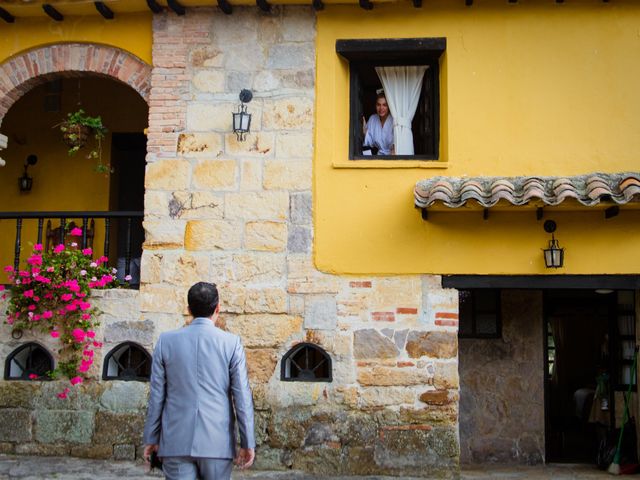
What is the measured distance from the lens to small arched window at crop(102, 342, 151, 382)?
6.90 m

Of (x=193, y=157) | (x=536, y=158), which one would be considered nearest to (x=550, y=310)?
(x=536, y=158)

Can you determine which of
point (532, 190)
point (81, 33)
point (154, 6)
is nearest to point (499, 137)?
point (532, 190)

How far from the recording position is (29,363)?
711 cm

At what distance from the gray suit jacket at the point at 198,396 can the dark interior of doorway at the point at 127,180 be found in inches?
221

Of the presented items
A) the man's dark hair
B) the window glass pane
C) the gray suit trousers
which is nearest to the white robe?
the window glass pane

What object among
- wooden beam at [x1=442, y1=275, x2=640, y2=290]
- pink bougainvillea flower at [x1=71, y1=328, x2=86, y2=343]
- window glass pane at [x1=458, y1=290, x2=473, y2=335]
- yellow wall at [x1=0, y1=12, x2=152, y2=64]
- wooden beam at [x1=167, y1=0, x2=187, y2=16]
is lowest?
pink bougainvillea flower at [x1=71, y1=328, x2=86, y2=343]

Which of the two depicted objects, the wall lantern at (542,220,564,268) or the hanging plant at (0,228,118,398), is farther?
the hanging plant at (0,228,118,398)

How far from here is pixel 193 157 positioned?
705 centimetres

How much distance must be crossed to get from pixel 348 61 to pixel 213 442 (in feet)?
14.7

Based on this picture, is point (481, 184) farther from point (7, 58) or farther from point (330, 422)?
point (7, 58)

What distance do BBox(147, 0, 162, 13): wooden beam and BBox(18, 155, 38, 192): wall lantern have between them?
318 cm

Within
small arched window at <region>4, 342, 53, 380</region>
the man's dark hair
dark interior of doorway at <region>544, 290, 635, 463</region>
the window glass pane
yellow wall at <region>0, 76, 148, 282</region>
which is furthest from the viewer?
yellow wall at <region>0, 76, 148, 282</region>

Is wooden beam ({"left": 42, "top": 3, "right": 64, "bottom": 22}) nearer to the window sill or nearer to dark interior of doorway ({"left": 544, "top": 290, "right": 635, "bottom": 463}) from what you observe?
the window sill

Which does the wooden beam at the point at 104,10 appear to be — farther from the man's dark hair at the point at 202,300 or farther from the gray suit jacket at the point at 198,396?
the gray suit jacket at the point at 198,396
